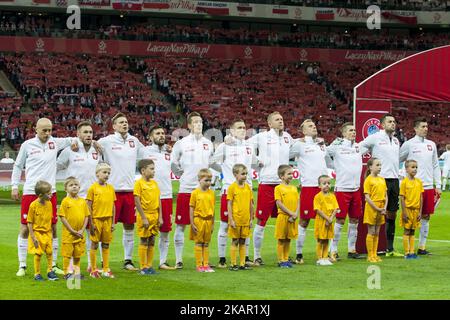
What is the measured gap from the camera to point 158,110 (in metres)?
48.3

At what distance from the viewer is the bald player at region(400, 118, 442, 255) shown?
52.8 feet

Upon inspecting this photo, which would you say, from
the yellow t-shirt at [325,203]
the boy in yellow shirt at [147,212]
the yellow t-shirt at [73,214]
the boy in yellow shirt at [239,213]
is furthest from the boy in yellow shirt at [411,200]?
the yellow t-shirt at [73,214]

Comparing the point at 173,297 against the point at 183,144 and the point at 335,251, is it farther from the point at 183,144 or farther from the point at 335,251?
the point at 335,251

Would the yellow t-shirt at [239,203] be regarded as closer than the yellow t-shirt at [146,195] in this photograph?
No

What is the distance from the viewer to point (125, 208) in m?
13.6

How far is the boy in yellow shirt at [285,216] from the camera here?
1397 cm

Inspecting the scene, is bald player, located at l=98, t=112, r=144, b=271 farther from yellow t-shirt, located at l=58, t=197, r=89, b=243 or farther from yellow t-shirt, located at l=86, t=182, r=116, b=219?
yellow t-shirt, located at l=58, t=197, r=89, b=243

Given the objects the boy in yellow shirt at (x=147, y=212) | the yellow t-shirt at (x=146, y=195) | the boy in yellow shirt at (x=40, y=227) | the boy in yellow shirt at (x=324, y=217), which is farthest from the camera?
the boy in yellow shirt at (x=324, y=217)

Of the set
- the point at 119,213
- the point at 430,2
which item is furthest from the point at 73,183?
the point at 430,2

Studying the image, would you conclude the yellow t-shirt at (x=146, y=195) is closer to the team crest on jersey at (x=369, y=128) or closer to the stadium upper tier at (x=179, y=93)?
the team crest on jersey at (x=369, y=128)

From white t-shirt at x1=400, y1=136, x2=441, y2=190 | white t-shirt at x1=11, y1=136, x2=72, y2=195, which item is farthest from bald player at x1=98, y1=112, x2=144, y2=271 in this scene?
white t-shirt at x1=400, y1=136, x2=441, y2=190

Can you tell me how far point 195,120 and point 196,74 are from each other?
133 ft

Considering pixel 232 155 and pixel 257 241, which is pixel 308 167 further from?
pixel 257 241

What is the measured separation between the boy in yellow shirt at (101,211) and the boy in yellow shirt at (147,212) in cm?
43
